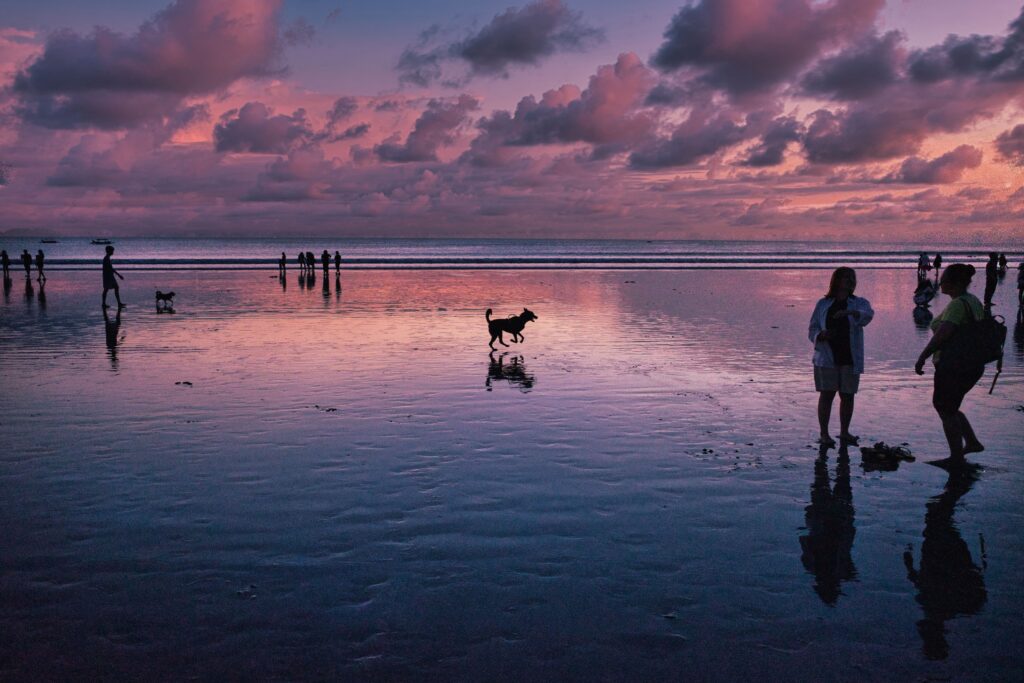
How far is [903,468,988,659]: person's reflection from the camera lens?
4422mm

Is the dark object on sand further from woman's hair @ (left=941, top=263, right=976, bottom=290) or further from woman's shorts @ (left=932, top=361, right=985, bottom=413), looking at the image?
woman's hair @ (left=941, top=263, right=976, bottom=290)

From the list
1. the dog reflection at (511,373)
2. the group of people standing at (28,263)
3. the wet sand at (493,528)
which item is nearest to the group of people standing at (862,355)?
the wet sand at (493,528)

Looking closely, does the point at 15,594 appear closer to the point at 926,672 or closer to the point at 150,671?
the point at 150,671

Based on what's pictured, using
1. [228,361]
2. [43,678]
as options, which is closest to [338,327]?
[228,361]

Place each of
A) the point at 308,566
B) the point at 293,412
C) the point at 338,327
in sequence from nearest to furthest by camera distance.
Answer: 1. the point at 308,566
2. the point at 293,412
3. the point at 338,327

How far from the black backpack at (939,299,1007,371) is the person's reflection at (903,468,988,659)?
1799mm

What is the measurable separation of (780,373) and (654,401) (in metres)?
3.72

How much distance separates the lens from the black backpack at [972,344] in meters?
7.59

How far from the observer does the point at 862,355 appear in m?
8.69

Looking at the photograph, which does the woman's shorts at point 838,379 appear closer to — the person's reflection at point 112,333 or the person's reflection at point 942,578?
the person's reflection at point 942,578

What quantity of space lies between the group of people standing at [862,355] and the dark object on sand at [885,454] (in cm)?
33

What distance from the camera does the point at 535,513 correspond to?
20.7 feet

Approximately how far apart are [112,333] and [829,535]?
18754mm

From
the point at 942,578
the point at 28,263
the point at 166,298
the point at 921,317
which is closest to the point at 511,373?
the point at 942,578
